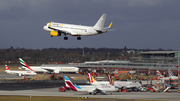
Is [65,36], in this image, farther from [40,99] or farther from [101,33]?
[40,99]

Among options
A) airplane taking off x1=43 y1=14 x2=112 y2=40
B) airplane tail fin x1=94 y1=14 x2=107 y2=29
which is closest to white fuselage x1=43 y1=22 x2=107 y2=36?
airplane taking off x1=43 y1=14 x2=112 y2=40

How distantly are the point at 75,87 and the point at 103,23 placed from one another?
3749 centimetres

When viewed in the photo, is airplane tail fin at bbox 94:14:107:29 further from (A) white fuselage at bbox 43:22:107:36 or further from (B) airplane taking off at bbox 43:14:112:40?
(A) white fuselage at bbox 43:22:107:36

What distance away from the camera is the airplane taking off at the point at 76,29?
59844mm

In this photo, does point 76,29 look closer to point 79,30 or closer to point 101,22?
point 79,30

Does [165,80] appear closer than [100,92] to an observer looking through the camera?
No

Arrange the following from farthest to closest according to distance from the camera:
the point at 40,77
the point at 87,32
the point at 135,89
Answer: the point at 40,77 → the point at 135,89 → the point at 87,32

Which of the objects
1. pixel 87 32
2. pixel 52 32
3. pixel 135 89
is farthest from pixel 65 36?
pixel 135 89

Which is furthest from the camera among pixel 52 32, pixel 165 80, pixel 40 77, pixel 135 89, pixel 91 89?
pixel 40 77

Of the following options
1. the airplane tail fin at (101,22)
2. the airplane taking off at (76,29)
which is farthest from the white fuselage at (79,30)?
the airplane tail fin at (101,22)

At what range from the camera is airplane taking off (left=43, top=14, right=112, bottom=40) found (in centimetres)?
5984

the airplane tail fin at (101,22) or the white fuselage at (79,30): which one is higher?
the airplane tail fin at (101,22)

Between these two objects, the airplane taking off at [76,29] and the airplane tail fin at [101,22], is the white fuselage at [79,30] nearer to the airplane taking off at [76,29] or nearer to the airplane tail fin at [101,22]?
the airplane taking off at [76,29]

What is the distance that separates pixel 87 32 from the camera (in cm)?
5959
